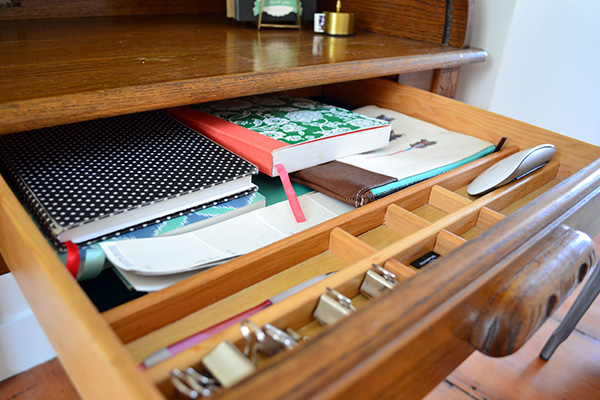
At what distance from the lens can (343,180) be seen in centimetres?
61

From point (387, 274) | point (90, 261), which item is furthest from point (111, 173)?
point (387, 274)

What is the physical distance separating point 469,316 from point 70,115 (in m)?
0.43

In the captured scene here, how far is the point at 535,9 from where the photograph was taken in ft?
3.37

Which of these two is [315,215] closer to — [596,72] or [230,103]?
[230,103]

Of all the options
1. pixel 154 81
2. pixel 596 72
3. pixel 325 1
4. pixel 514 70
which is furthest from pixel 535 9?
pixel 154 81

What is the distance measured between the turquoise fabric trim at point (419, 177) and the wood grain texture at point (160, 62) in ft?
0.65

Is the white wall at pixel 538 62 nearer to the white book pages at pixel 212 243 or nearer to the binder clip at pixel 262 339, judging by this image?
the white book pages at pixel 212 243

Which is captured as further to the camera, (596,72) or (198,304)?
(596,72)

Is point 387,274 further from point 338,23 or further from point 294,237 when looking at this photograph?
point 338,23

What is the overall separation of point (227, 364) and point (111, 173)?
0.32m

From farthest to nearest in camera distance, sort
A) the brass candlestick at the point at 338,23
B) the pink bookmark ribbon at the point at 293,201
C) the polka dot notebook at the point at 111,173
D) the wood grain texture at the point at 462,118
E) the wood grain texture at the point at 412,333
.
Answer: the brass candlestick at the point at 338,23 → the wood grain texture at the point at 462,118 → the pink bookmark ribbon at the point at 293,201 → the polka dot notebook at the point at 111,173 → the wood grain texture at the point at 412,333

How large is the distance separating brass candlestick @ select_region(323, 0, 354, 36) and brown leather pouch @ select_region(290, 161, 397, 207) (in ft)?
1.48

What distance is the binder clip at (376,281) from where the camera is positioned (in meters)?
0.40

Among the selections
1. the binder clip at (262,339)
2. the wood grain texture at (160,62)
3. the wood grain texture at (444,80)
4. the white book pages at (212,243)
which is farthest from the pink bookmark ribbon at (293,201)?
the wood grain texture at (444,80)
